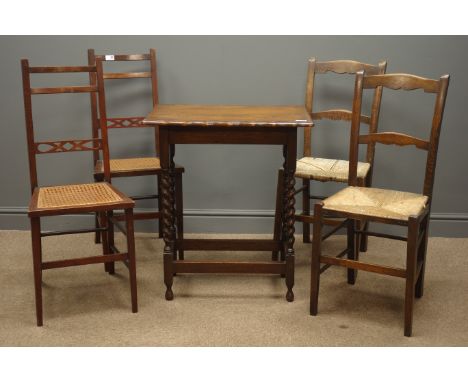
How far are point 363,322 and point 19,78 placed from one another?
2616mm

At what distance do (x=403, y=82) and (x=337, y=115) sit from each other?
28.2 inches

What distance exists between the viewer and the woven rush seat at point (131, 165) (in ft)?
12.3

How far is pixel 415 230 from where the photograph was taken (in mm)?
2867

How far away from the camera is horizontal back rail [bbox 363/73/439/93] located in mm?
3129

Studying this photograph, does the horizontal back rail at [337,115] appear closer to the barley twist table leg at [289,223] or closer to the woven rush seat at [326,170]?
the woven rush seat at [326,170]

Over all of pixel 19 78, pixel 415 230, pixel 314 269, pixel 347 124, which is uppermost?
pixel 19 78

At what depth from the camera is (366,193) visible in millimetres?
3219

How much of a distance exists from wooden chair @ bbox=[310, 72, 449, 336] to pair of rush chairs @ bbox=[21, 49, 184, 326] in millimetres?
931

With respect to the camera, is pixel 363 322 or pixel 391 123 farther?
pixel 391 123

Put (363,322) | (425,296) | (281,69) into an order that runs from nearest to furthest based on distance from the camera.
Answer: (363,322) < (425,296) < (281,69)

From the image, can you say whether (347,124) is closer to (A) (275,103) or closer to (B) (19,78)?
(A) (275,103)

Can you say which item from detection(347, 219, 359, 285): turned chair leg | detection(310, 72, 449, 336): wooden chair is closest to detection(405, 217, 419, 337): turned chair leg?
detection(310, 72, 449, 336): wooden chair

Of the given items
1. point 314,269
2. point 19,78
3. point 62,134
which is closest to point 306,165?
point 314,269

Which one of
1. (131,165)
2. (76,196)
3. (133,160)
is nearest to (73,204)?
(76,196)
